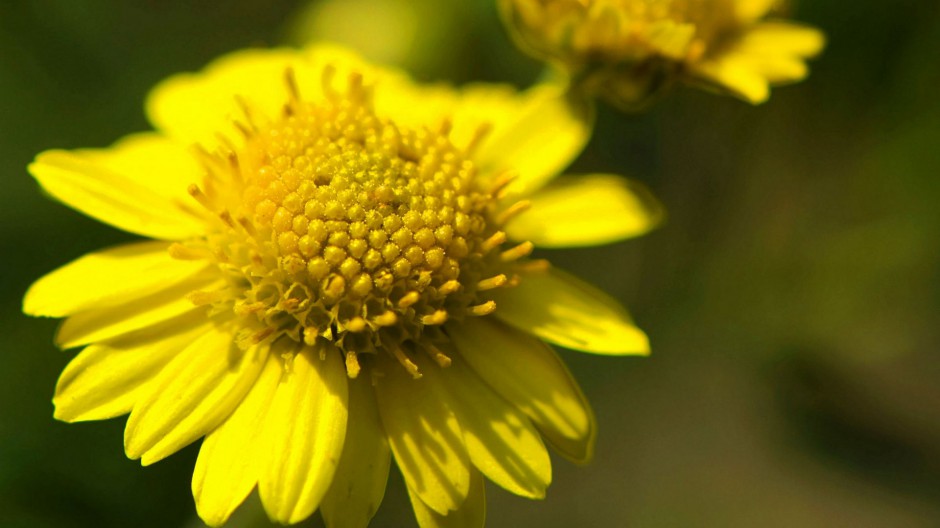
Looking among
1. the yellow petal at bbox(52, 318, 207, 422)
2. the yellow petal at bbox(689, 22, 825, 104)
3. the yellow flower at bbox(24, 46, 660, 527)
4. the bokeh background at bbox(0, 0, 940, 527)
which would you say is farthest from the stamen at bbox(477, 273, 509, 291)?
the bokeh background at bbox(0, 0, 940, 527)

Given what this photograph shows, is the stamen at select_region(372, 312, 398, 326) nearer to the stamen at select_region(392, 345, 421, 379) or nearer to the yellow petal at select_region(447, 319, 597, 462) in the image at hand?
the stamen at select_region(392, 345, 421, 379)

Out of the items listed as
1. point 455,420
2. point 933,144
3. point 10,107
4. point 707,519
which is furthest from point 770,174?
point 10,107

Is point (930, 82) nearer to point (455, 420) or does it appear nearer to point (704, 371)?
point (704, 371)

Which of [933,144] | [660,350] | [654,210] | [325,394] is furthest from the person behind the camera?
[660,350]

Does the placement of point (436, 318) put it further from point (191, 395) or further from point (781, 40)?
point (781, 40)

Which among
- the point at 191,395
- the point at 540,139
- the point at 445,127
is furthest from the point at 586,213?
the point at 191,395

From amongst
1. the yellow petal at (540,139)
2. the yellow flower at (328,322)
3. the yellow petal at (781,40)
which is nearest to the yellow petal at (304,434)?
the yellow flower at (328,322)

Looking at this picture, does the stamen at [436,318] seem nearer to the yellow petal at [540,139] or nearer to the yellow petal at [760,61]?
the yellow petal at [540,139]
